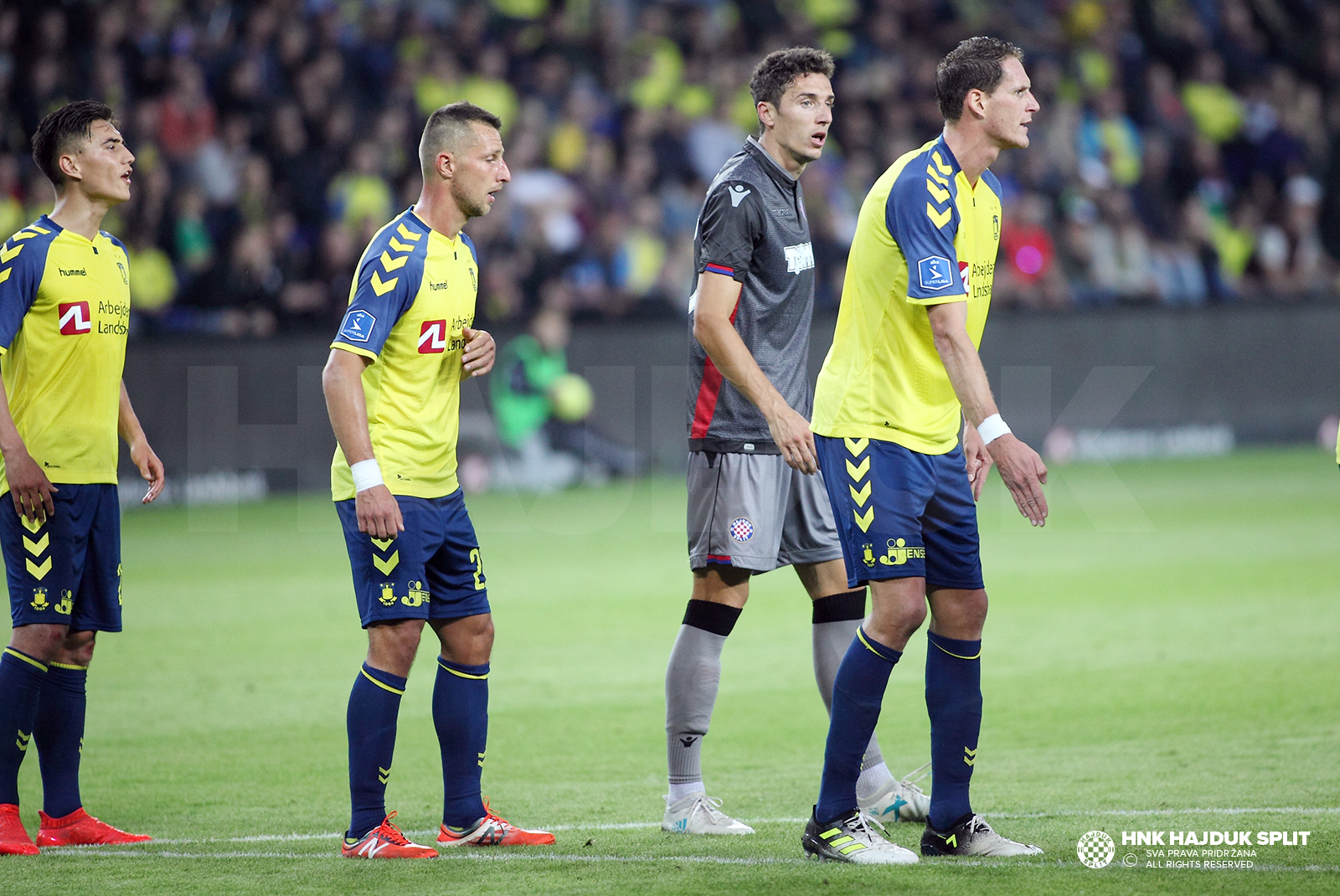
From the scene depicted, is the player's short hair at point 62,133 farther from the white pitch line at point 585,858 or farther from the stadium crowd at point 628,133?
the stadium crowd at point 628,133

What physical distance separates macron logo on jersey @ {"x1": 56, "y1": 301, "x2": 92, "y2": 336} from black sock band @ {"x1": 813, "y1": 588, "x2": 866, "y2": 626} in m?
2.81

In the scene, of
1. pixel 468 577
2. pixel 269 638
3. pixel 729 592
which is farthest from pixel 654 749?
pixel 269 638

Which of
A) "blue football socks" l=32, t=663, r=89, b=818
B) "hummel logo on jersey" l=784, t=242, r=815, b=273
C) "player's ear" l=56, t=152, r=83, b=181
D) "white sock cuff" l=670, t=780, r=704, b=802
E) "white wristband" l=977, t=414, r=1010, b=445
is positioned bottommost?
"white sock cuff" l=670, t=780, r=704, b=802

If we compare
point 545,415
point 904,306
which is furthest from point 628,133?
point 904,306

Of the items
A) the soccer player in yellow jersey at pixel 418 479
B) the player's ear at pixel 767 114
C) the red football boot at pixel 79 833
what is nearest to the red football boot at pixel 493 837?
the soccer player in yellow jersey at pixel 418 479

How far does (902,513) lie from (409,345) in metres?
1.71

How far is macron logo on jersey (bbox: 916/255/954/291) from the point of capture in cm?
448

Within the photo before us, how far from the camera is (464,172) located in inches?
201

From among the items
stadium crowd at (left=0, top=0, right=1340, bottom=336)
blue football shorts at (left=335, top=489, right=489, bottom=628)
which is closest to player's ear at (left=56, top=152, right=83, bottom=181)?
blue football shorts at (left=335, top=489, right=489, bottom=628)

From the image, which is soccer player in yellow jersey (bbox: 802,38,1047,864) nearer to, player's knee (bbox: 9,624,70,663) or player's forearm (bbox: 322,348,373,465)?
player's forearm (bbox: 322,348,373,465)

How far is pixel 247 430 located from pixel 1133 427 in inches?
408

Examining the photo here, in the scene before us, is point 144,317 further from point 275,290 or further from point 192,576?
point 192,576

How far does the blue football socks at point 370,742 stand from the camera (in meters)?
4.87

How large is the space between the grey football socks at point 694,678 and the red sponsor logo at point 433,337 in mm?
1290
